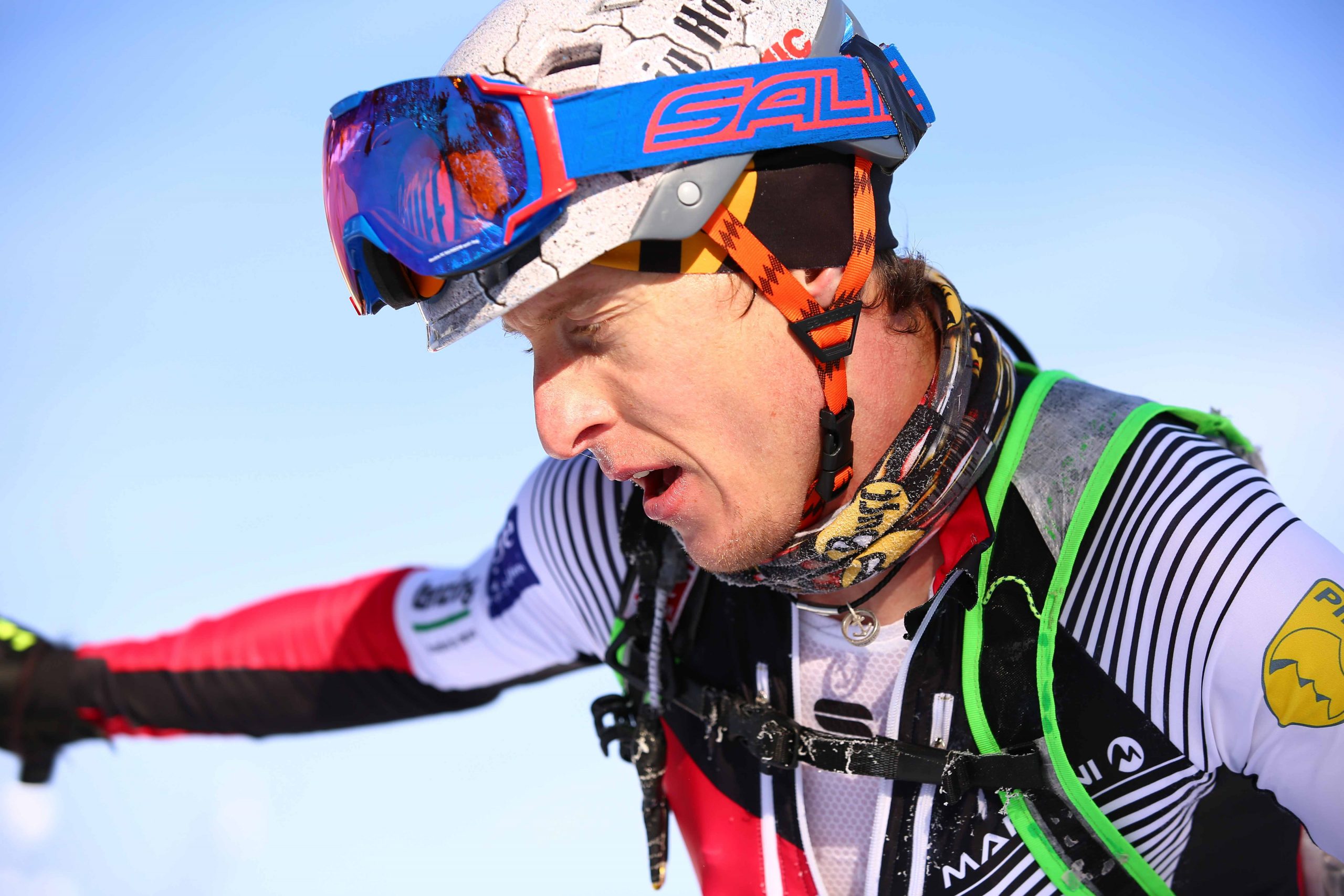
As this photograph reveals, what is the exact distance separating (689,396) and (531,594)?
1.08m

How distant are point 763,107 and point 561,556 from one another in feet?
4.17

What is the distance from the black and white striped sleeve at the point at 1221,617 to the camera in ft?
4.61

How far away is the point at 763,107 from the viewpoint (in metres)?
1.58

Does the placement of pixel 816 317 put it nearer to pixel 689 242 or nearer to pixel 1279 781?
pixel 689 242

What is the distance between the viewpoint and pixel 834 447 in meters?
1.76

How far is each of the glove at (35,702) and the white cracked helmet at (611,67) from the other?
5.46 feet

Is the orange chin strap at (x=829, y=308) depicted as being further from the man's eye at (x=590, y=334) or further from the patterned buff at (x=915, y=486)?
the man's eye at (x=590, y=334)

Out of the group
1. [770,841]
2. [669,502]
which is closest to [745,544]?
[669,502]

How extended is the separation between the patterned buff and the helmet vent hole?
0.82 meters

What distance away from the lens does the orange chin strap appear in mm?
1638

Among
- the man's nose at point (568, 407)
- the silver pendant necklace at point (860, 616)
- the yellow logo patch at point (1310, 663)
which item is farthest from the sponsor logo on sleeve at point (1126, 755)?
the man's nose at point (568, 407)

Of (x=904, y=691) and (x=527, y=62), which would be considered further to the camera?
(x=904, y=691)

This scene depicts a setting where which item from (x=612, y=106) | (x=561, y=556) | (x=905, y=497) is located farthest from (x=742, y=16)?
(x=561, y=556)

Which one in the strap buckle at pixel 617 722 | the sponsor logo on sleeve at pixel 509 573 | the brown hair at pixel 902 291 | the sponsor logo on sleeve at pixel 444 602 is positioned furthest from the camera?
the sponsor logo on sleeve at pixel 444 602
